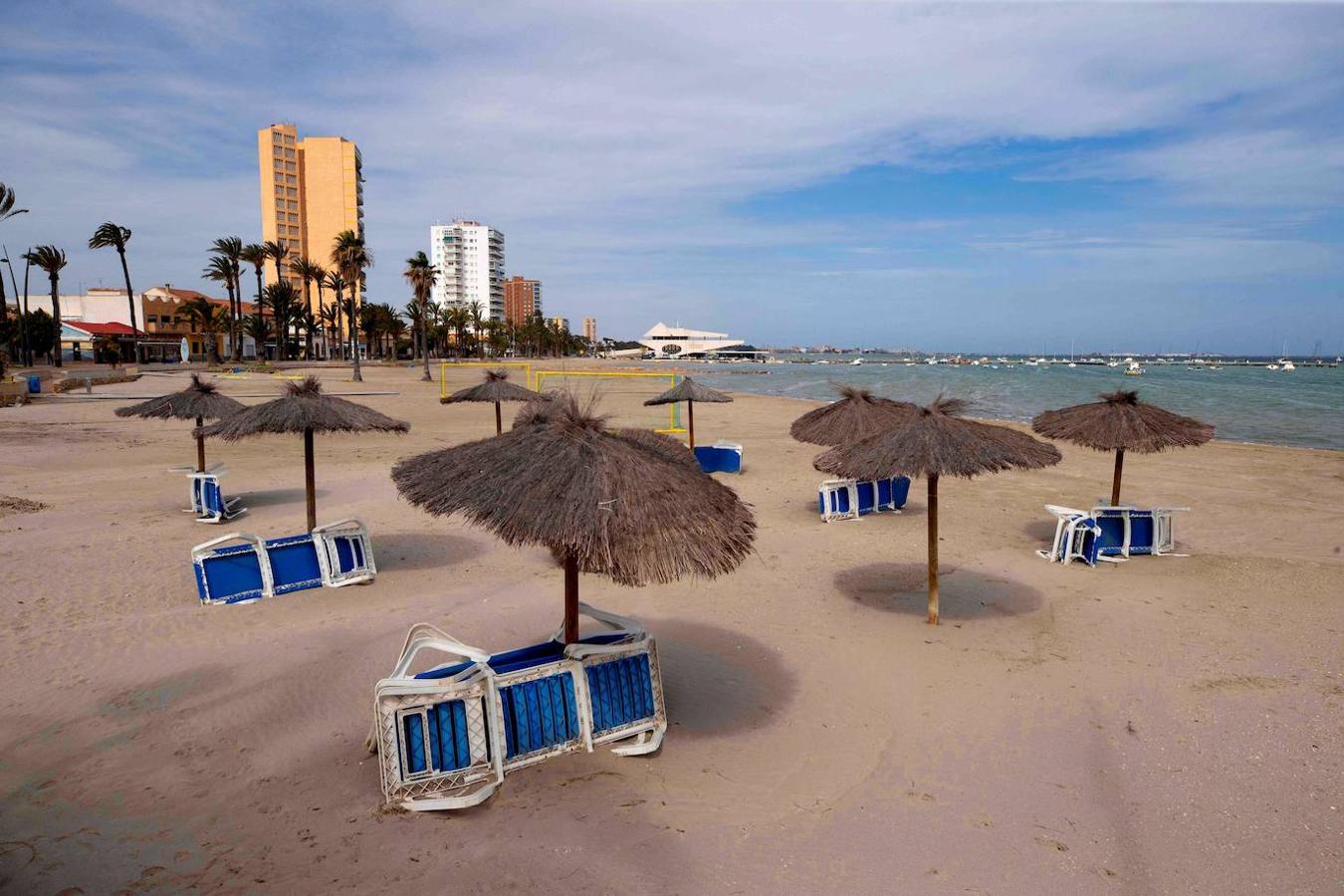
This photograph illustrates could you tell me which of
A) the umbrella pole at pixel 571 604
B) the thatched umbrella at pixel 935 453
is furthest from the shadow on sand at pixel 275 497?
the thatched umbrella at pixel 935 453

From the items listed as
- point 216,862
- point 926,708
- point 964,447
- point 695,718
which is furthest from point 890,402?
point 216,862

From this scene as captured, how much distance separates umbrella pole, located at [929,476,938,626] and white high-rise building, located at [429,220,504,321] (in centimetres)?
16464

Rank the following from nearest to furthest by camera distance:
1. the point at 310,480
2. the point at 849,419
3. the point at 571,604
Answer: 1. the point at 571,604
2. the point at 310,480
3. the point at 849,419

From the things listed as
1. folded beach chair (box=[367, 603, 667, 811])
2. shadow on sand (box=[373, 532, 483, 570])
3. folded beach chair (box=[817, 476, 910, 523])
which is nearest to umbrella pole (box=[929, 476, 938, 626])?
folded beach chair (box=[367, 603, 667, 811])

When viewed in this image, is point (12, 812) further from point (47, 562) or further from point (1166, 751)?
point (1166, 751)

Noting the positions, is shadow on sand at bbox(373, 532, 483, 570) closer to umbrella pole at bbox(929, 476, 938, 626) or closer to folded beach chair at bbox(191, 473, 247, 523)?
folded beach chair at bbox(191, 473, 247, 523)

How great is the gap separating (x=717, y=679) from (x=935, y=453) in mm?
2954

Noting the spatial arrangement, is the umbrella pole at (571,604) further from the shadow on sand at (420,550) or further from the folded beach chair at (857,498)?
the folded beach chair at (857,498)

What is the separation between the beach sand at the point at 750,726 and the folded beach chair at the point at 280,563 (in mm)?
223

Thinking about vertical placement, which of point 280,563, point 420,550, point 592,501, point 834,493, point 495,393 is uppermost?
point 495,393

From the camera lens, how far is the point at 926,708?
19.4 feet

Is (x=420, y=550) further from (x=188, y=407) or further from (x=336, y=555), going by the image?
(x=188, y=407)

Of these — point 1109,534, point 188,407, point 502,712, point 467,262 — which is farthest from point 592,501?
point 467,262

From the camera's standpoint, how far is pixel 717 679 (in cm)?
635
